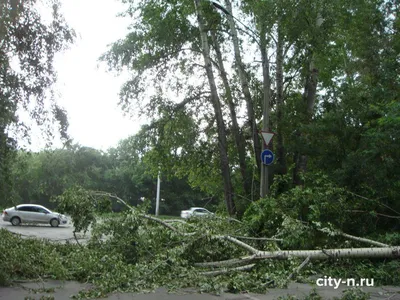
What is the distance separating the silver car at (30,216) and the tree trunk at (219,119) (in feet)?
32.7

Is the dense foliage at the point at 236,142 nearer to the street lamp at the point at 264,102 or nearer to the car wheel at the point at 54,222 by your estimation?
the street lamp at the point at 264,102

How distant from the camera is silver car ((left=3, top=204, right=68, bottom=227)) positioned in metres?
20.6

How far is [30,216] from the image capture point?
2128 centimetres

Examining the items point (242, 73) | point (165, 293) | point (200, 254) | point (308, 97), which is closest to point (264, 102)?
point (308, 97)

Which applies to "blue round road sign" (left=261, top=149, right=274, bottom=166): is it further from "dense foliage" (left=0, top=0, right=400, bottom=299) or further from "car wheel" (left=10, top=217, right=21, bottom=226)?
"car wheel" (left=10, top=217, right=21, bottom=226)

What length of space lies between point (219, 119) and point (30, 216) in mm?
12295

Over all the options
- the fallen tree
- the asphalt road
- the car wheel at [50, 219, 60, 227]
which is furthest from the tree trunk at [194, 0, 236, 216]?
the car wheel at [50, 219, 60, 227]

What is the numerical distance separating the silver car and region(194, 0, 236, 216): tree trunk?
9973 mm

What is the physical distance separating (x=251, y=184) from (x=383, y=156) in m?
6.25

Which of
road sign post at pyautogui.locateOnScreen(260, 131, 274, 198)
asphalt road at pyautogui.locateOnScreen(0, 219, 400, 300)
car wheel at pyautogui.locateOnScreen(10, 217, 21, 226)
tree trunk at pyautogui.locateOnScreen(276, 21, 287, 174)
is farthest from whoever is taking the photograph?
car wheel at pyautogui.locateOnScreen(10, 217, 21, 226)

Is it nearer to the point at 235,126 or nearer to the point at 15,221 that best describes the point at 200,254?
the point at 235,126

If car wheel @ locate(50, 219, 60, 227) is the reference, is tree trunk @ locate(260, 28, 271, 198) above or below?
above

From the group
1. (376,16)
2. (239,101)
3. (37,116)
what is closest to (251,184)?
(239,101)

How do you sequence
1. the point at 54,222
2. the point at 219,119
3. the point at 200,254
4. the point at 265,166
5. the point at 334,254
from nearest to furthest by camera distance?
the point at 334,254
the point at 200,254
the point at 265,166
the point at 219,119
the point at 54,222
